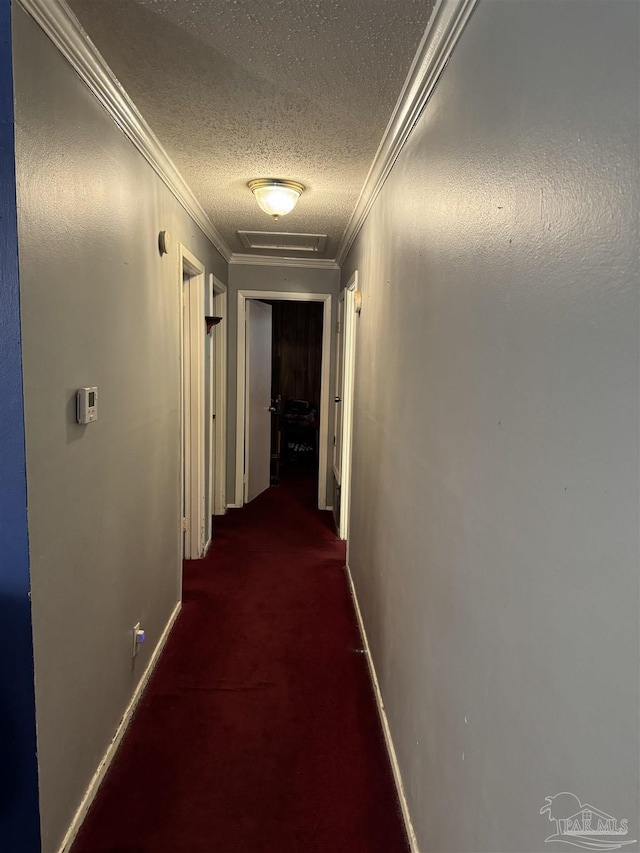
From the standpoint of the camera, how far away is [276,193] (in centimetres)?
261

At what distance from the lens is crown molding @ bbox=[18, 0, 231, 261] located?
1.27 meters

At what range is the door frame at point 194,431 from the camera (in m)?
3.42

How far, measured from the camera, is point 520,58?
914mm

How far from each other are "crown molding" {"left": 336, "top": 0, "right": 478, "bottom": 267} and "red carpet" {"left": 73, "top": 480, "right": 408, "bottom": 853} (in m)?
2.28

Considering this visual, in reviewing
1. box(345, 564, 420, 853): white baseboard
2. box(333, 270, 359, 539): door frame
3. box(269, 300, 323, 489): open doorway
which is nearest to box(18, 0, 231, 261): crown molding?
box(333, 270, 359, 539): door frame

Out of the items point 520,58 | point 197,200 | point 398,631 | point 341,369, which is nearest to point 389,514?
point 398,631

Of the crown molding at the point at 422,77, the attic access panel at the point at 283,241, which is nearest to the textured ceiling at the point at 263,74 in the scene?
the crown molding at the point at 422,77

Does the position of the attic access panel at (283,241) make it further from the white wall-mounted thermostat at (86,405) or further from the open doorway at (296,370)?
the white wall-mounted thermostat at (86,405)

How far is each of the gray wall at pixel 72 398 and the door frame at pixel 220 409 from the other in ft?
6.86

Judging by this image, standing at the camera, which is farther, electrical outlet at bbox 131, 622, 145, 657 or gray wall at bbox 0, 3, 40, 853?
electrical outlet at bbox 131, 622, 145, 657

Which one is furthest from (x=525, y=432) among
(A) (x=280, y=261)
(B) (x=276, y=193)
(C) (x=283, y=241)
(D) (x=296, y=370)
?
(D) (x=296, y=370)

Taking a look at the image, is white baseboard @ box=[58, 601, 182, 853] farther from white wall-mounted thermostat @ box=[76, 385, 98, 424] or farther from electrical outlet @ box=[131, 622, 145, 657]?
white wall-mounted thermostat @ box=[76, 385, 98, 424]

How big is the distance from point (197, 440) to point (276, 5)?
266 centimetres

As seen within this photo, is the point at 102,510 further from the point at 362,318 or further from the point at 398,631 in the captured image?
the point at 362,318
